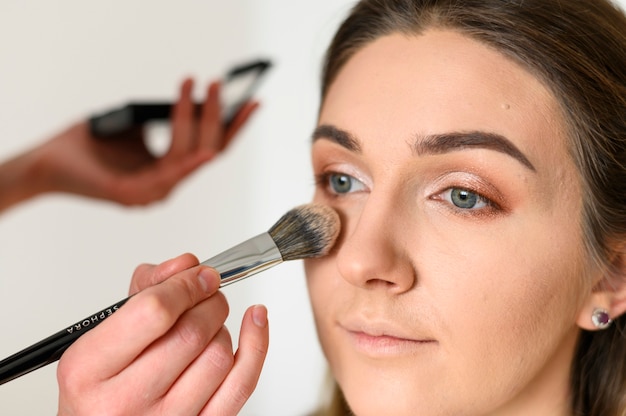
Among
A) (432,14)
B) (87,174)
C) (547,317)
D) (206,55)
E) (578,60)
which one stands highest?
(206,55)

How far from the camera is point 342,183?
1.03 m

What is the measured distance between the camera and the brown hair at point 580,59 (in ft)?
2.98

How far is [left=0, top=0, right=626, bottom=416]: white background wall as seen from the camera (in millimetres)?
1556

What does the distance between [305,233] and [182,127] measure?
64 cm

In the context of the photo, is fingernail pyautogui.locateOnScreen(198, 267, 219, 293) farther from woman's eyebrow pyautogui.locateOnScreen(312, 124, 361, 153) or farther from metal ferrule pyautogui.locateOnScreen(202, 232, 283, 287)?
woman's eyebrow pyautogui.locateOnScreen(312, 124, 361, 153)

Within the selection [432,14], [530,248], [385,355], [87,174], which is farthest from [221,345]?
[87,174]

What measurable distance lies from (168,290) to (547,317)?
1.46 feet

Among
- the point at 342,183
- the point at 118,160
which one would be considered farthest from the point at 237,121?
the point at 342,183

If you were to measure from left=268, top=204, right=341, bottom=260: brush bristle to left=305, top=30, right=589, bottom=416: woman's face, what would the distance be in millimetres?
33

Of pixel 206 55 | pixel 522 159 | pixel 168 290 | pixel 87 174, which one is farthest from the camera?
pixel 206 55

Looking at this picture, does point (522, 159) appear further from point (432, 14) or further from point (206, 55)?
point (206, 55)

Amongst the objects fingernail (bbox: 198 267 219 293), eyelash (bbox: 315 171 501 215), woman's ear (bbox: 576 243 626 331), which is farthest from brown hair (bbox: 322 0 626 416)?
fingernail (bbox: 198 267 219 293)

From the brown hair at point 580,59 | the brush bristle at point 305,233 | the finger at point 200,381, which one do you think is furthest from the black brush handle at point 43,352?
the brown hair at point 580,59

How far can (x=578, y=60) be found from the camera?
0.92 m
